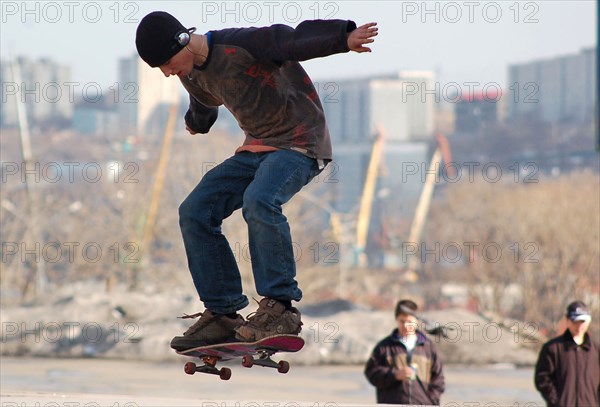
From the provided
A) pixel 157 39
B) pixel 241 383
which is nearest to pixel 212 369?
pixel 157 39

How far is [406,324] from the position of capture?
11.0 meters

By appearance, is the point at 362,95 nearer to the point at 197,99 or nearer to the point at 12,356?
the point at 12,356

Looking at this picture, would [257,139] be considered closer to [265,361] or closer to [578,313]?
[265,361]

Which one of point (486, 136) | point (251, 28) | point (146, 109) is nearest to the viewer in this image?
point (251, 28)

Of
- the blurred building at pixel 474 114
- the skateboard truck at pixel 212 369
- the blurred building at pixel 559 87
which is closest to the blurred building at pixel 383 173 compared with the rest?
the blurred building at pixel 474 114

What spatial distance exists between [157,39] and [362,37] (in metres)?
1.17

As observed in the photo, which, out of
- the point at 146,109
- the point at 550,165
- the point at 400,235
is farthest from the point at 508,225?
the point at 146,109

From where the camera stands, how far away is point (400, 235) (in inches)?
4316

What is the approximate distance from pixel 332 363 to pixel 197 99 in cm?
2874

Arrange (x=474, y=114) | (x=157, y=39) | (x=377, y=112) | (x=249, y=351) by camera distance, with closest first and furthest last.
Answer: (x=157, y=39), (x=249, y=351), (x=474, y=114), (x=377, y=112)

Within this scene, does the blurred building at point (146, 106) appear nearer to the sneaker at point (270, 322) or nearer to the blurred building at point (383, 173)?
the blurred building at point (383, 173)

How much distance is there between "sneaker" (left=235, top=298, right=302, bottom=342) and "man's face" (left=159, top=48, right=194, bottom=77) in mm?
1406

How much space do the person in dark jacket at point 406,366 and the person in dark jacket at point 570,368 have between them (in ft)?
3.11

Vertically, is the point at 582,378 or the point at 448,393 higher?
the point at 582,378
